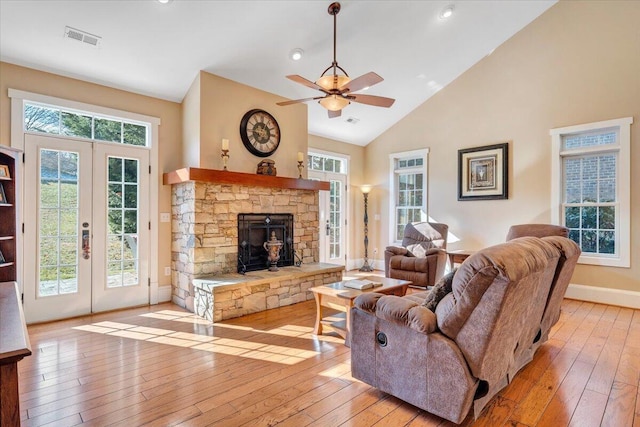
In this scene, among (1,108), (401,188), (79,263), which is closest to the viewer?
(1,108)

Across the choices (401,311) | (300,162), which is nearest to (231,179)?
(300,162)

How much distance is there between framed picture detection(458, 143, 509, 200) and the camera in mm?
5387

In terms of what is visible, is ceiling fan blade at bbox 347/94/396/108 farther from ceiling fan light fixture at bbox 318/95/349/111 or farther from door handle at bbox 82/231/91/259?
door handle at bbox 82/231/91/259

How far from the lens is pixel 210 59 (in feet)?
13.6

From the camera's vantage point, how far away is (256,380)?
8.17ft

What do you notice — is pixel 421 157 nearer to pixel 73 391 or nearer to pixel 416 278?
pixel 416 278

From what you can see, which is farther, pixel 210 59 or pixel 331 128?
pixel 331 128

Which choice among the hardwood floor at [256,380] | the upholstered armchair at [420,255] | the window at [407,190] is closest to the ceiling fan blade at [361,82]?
the hardwood floor at [256,380]

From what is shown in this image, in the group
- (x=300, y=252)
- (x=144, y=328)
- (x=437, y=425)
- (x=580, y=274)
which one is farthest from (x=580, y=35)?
(x=144, y=328)

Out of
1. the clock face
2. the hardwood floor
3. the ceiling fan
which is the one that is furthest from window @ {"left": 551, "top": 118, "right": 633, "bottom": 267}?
the clock face

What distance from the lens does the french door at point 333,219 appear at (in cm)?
667

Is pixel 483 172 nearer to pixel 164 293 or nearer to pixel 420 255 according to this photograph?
pixel 420 255

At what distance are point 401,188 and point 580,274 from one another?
320 centimetres

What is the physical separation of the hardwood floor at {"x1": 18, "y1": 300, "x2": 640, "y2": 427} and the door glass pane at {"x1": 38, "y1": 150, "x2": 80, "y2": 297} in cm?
50
